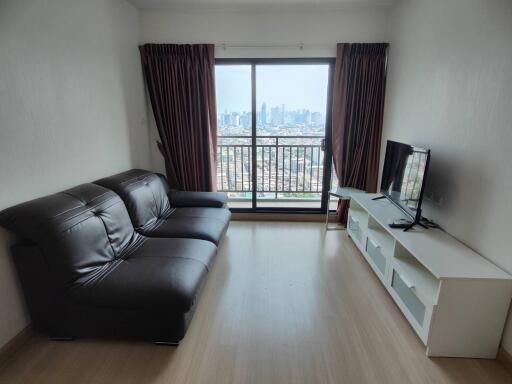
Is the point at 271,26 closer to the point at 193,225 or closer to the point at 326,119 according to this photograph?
the point at 326,119

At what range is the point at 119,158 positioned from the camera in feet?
9.77

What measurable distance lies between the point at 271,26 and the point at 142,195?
8.05ft

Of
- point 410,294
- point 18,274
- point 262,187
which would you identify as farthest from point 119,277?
point 262,187

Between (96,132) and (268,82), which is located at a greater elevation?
(268,82)

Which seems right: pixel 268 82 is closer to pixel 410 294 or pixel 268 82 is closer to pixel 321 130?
pixel 321 130

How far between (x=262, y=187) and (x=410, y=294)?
284 centimetres

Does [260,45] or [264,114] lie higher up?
[260,45]

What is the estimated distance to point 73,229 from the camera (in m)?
Answer: 1.71

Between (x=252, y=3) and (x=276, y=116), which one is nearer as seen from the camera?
(x=252, y=3)

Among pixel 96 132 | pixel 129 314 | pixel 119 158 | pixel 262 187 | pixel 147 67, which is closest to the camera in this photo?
A: pixel 129 314

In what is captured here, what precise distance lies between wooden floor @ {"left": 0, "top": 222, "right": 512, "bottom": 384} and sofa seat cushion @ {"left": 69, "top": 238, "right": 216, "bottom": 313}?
0.99 feet

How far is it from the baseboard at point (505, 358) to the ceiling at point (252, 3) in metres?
3.33

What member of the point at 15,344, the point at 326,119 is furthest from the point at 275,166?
the point at 15,344

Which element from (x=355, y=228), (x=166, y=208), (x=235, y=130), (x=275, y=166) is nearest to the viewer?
(x=166, y=208)
